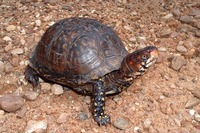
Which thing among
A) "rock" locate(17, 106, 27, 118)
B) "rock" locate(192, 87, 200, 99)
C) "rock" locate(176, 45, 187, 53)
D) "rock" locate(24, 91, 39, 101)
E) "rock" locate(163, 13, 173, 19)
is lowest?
"rock" locate(17, 106, 27, 118)

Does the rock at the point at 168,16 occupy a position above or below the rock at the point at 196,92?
above

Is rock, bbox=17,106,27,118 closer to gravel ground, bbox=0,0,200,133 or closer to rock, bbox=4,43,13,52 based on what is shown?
gravel ground, bbox=0,0,200,133

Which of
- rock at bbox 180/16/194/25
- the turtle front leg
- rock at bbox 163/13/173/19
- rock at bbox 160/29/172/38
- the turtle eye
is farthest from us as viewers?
rock at bbox 163/13/173/19

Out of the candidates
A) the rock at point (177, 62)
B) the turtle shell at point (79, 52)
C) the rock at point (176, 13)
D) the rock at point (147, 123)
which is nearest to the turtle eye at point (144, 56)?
the turtle shell at point (79, 52)

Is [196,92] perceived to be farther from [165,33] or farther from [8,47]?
[8,47]

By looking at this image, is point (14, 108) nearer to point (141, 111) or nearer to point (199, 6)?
point (141, 111)

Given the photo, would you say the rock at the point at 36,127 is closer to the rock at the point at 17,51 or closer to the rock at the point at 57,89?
the rock at the point at 57,89

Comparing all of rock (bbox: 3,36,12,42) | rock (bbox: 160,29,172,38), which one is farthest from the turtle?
rock (bbox: 160,29,172,38)
